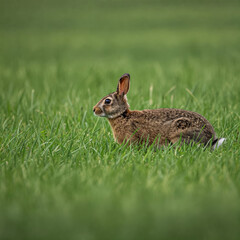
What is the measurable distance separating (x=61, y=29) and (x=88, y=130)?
56.2 ft

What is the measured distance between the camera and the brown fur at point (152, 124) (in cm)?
439

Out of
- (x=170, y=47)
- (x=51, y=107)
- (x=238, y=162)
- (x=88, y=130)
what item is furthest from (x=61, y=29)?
(x=238, y=162)

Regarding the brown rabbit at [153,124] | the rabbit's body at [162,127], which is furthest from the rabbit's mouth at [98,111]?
the rabbit's body at [162,127]

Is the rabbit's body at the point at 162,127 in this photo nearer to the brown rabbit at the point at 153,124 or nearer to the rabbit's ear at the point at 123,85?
the brown rabbit at the point at 153,124

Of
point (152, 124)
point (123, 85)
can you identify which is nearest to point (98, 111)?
point (123, 85)

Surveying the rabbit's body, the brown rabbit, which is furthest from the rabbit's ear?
the rabbit's body

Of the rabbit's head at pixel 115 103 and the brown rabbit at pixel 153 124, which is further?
the rabbit's head at pixel 115 103

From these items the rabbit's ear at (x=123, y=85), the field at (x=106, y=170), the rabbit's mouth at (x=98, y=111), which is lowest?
the field at (x=106, y=170)

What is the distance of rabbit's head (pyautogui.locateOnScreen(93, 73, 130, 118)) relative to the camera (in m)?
4.69

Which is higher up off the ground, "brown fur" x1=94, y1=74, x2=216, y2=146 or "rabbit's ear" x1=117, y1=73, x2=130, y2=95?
"rabbit's ear" x1=117, y1=73, x2=130, y2=95

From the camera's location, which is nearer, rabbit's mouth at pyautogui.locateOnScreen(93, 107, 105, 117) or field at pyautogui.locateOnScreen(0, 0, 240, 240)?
field at pyautogui.locateOnScreen(0, 0, 240, 240)

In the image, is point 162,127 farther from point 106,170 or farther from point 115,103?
point 106,170

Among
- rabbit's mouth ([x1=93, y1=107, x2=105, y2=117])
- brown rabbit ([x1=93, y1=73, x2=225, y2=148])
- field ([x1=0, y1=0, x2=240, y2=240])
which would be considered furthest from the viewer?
rabbit's mouth ([x1=93, y1=107, x2=105, y2=117])

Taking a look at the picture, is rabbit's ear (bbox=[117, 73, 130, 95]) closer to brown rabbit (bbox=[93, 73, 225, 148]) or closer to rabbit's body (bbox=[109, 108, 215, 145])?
brown rabbit (bbox=[93, 73, 225, 148])
